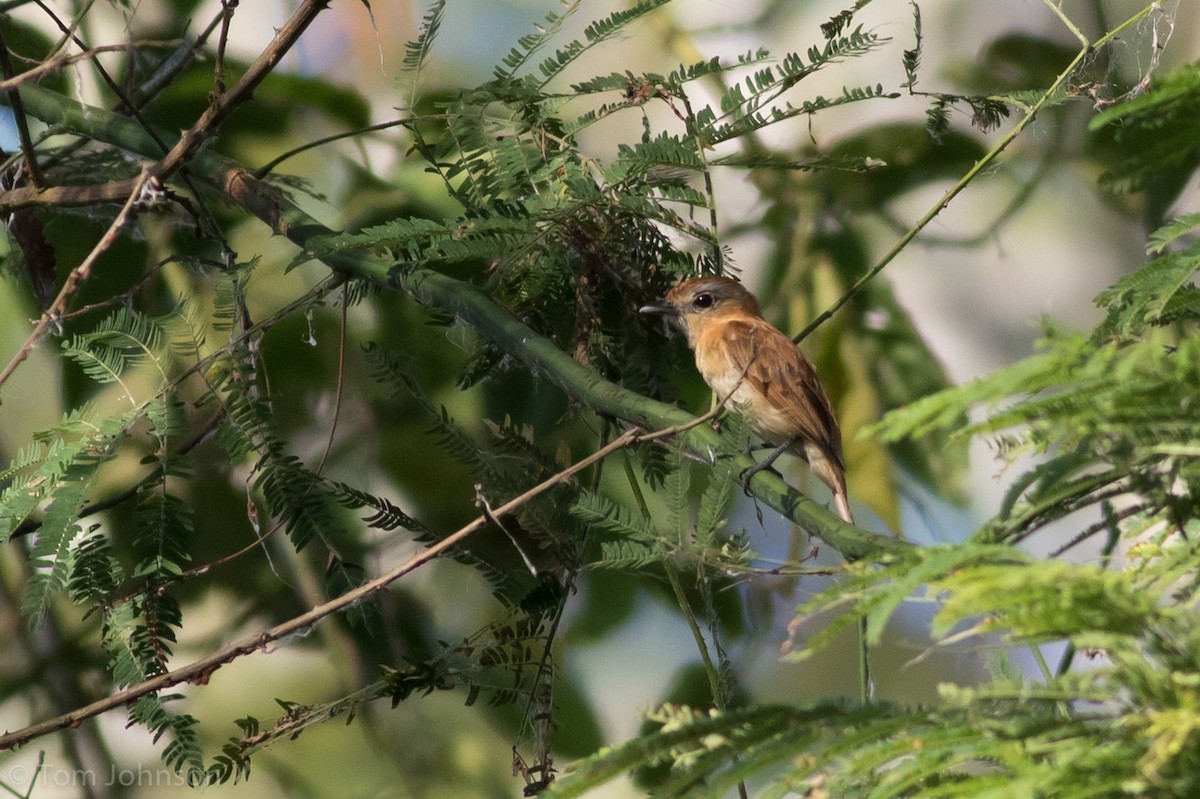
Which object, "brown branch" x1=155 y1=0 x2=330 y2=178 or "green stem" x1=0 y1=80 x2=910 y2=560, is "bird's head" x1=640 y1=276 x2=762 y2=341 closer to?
"green stem" x1=0 y1=80 x2=910 y2=560

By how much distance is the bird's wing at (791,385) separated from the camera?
4.87ft

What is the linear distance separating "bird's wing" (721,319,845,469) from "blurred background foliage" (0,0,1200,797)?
0.48 feet

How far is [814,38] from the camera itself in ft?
5.30

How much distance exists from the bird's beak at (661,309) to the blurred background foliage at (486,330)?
27mm

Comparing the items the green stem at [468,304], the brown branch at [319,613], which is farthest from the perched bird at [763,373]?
the brown branch at [319,613]

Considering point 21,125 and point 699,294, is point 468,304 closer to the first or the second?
point 699,294

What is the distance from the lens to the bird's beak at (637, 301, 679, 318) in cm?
133

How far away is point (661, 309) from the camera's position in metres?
1.35

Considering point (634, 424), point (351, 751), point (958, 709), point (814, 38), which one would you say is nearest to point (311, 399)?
point (351, 751)

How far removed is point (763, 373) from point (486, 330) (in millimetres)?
516

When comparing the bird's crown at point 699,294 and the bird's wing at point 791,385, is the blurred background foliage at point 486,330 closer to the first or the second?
the bird's crown at point 699,294

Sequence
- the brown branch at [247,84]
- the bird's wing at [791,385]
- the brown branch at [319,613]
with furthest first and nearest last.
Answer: the bird's wing at [791,385] → the brown branch at [247,84] → the brown branch at [319,613]

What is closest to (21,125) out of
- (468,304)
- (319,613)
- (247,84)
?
(247,84)

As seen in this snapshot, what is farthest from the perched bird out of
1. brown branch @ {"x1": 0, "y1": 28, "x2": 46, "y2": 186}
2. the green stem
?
brown branch @ {"x1": 0, "y1": 28, "x2": 46, "y2": 186}
